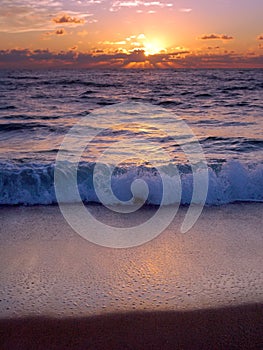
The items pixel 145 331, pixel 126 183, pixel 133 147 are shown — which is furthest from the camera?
pixel 133 147

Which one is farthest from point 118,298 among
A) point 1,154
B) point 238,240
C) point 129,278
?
point 1,154

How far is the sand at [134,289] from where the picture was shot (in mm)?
2697

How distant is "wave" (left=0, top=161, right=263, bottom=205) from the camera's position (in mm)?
6000

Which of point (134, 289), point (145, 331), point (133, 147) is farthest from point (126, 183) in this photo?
point (145, 331)

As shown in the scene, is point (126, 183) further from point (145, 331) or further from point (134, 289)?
point (145, 331)

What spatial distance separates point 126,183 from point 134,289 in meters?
3.25

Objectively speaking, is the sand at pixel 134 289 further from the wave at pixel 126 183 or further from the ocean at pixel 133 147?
the ocean at pixel 133 147

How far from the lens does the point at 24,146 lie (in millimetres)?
9188

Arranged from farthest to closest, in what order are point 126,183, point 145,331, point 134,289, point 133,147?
point 133,147 → point 126,183 → point 134,289 → point 145,331

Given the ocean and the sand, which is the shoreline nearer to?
the sand

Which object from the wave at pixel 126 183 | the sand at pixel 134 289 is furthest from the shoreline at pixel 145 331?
the wave at pixel 126 183

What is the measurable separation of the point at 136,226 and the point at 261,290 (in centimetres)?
194

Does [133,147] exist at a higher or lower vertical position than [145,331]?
higher

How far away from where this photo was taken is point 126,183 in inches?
253
